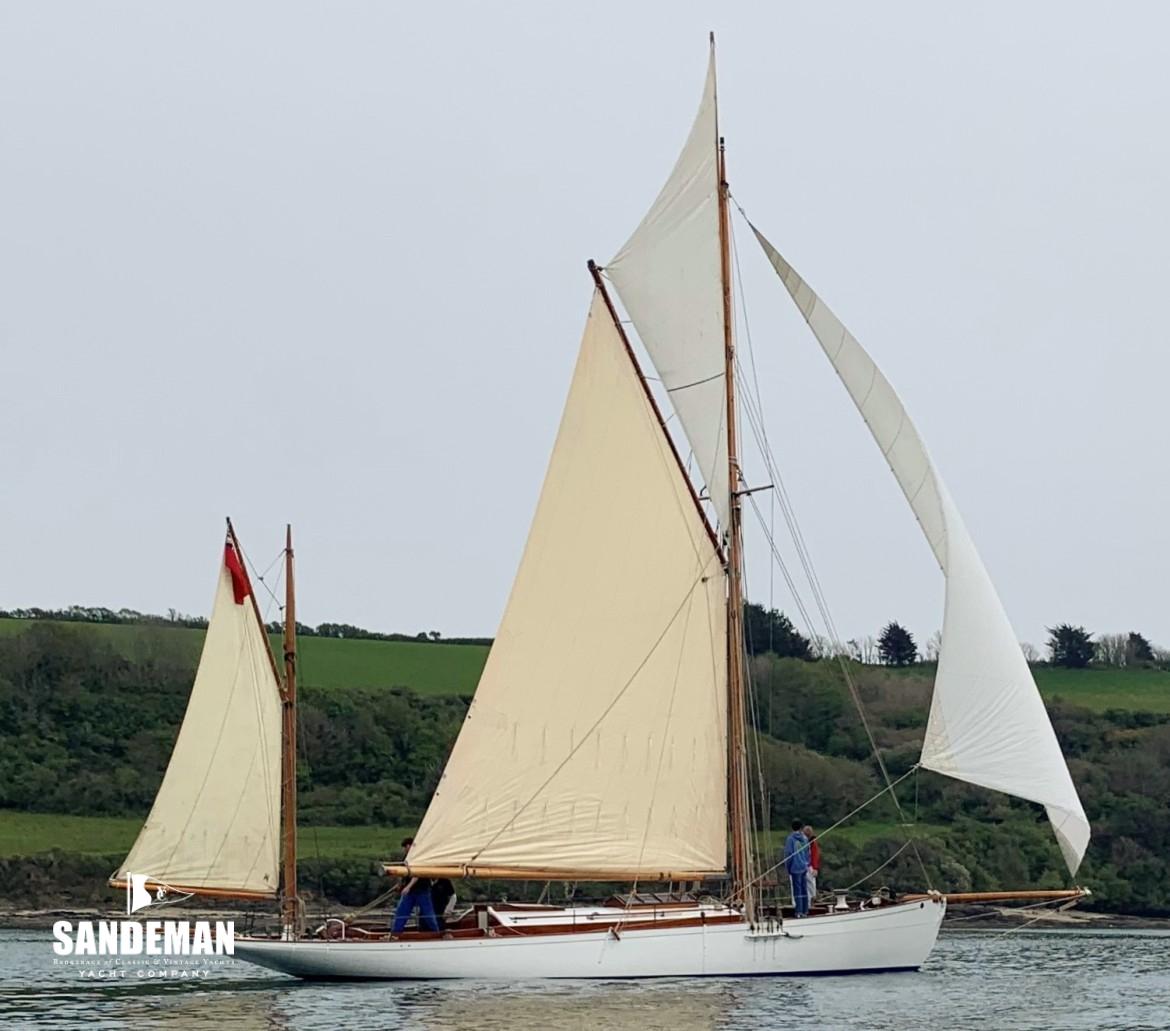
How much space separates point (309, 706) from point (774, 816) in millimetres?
21385

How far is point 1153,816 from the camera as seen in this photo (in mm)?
89375

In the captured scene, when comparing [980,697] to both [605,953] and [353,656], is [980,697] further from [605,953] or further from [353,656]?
[353,656]

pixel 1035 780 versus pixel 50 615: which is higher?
pixel 50 615

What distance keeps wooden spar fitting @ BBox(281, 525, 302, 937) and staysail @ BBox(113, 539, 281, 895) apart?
222 mm

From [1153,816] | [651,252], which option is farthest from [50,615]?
[651,252]

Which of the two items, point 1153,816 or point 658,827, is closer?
point 658,827

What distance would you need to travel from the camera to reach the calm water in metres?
36.9

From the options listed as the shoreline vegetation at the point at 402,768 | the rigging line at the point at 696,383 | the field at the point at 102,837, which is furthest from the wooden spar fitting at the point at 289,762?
the field at the point at 102,837

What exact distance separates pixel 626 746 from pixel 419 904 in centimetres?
519

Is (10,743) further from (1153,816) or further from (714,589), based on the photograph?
(714,589)

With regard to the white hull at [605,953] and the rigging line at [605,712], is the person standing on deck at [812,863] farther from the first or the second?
the rigging line at [605,712]

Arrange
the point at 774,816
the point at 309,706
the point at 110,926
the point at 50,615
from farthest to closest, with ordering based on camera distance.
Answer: the point at 50,615
the point at 309,706
the point at 774,816
the point at 110,926

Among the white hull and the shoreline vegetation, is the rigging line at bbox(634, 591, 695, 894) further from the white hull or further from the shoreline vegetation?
the shoreline vegetation

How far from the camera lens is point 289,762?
150ft
